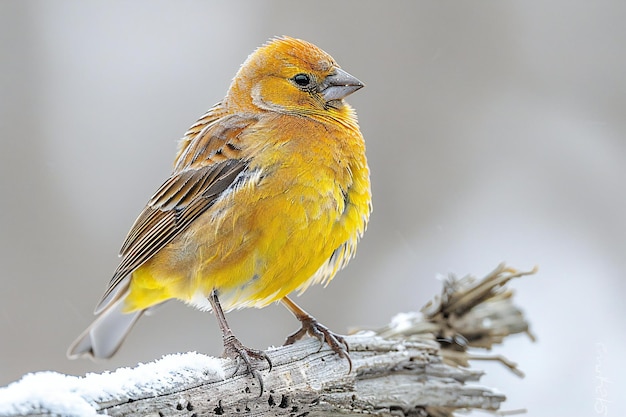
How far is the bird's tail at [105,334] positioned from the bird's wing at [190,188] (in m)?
0.12

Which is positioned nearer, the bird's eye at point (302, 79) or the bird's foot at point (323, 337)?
the bird's foot at point (323, 337)

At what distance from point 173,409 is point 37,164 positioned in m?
5.94

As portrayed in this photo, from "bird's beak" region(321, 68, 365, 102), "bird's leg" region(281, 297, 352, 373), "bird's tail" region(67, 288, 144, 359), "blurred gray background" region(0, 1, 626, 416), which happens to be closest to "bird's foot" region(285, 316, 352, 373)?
"bird's leg" region(281, 297, 352, 373)

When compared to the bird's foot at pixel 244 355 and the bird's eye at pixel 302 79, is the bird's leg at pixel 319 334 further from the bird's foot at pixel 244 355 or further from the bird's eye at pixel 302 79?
the bird's eye at pixel 302 79

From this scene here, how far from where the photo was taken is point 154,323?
773 centimetres

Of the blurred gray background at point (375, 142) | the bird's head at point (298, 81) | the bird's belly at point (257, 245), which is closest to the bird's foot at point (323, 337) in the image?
A: the bird's belly at point (257, 245)

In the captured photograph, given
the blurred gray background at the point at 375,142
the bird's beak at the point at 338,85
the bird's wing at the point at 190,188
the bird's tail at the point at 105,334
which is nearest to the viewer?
the bird's wing at the point at 190,188

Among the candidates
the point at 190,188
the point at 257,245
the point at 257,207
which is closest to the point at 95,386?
the point at 257,245

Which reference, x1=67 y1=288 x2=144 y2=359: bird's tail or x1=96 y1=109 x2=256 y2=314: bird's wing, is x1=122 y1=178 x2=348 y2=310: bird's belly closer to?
x1=96 y1=109 x2=256 y2=314: bird's wing

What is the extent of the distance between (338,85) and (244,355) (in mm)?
1800

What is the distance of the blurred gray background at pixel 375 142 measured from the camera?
7473 millimetres

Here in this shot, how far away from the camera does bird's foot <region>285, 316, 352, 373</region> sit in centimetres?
398

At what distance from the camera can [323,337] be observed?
408 centimetres

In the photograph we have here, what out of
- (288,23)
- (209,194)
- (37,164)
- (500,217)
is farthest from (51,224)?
(500,217)
